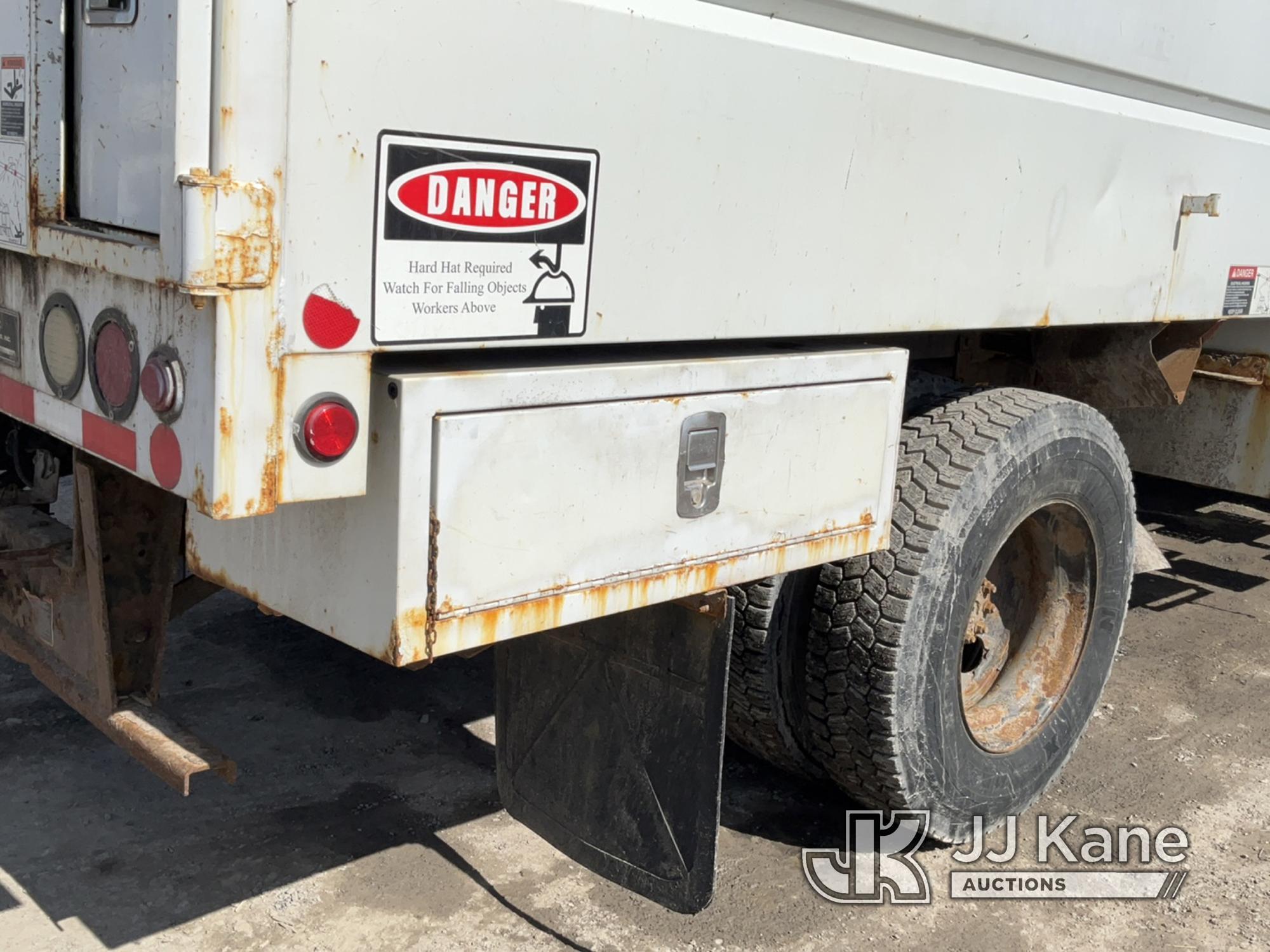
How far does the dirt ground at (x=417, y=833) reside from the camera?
9.30ft

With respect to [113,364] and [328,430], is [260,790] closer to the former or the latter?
[113,364]

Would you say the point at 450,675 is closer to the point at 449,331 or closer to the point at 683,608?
the point at 683,608

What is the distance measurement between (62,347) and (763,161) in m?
1.18

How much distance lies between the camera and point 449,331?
1874 millimetres

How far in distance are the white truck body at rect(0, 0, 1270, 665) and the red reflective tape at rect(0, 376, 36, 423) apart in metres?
0.02

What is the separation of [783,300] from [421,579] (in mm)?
Result: 848

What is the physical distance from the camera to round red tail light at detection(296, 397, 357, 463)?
1.78 m

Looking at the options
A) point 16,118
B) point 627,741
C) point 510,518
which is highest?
point 16,118

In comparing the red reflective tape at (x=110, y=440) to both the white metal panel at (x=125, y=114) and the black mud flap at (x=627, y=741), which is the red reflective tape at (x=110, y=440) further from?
the black mud flap at (x=627, y=741)

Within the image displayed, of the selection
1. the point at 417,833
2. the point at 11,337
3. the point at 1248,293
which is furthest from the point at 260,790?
the point at 1248,293

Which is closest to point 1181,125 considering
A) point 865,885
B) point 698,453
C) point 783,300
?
point 783,300

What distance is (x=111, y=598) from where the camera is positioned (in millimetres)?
2434

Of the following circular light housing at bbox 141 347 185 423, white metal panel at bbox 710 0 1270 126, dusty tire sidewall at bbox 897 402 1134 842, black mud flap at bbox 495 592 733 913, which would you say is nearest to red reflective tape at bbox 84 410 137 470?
circular light housing at bbox 141 347 185 423

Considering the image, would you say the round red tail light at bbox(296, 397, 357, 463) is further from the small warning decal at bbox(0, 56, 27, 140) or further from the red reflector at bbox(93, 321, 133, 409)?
the small warning decal at bbox(0, 56, 27, 140)
